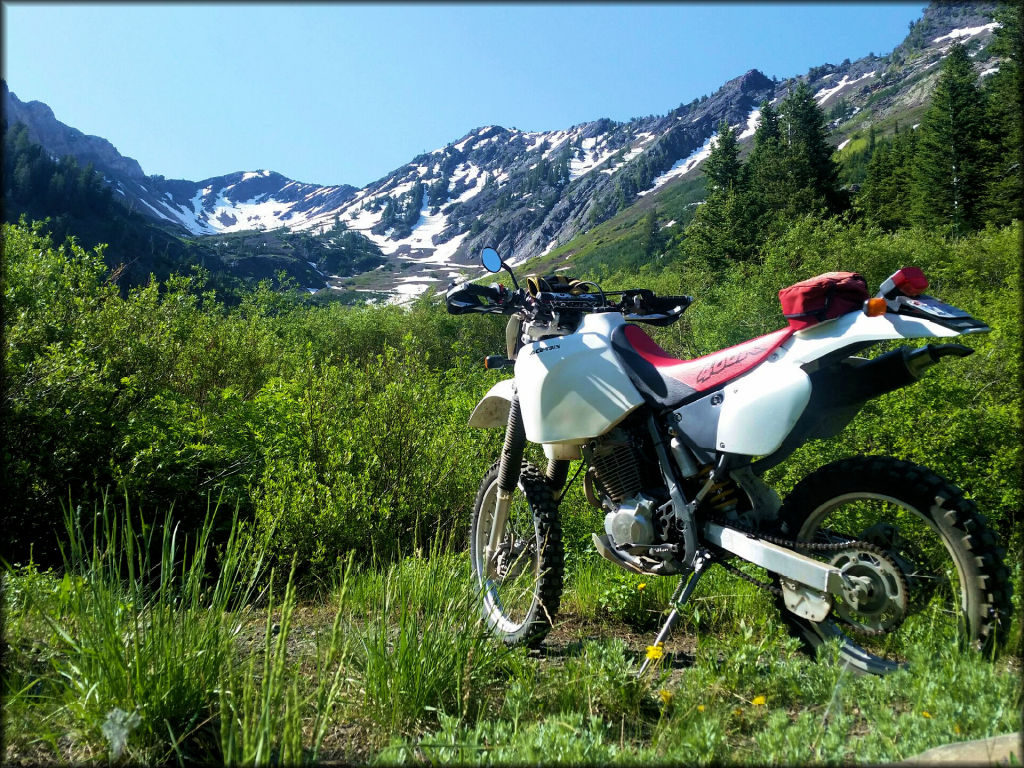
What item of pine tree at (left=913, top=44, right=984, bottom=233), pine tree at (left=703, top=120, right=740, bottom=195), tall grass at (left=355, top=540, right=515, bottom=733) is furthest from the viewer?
pine tree at (left=703, top=120, right=740, bottom=195)

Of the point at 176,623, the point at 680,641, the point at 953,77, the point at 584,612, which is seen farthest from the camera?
the point at 953,77

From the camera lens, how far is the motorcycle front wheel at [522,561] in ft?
10.7

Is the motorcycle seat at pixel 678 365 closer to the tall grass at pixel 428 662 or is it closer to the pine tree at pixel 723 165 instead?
the tall grass at pixel 428 662

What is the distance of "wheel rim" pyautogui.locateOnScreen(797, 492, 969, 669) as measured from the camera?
7.38 ft

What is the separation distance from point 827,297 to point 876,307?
0.61 feet

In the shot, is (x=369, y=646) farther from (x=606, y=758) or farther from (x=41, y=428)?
(x=41, y=428)

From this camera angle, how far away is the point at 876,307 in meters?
2.30

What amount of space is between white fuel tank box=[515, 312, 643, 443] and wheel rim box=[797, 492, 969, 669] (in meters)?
→ 1.01

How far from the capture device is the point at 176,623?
241cm

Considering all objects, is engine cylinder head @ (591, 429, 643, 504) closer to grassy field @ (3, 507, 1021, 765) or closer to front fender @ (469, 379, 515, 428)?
grassy field @ (3, 507, 1021, 765)

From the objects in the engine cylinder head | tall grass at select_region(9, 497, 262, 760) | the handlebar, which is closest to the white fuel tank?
the engine cylinder head

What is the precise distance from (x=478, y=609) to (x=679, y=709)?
0.97 m

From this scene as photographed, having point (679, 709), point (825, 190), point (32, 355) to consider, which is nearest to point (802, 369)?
point (679, 709)

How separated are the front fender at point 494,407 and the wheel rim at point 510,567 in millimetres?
502
